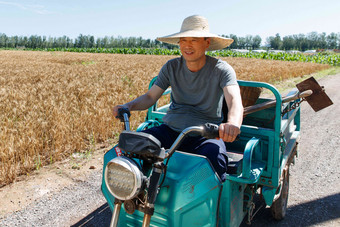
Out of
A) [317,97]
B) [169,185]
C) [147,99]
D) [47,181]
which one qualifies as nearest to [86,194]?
[47,181]

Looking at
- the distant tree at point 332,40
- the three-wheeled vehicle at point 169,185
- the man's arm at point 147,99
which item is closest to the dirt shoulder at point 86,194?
the three-wheeled vehicle at point 169,185

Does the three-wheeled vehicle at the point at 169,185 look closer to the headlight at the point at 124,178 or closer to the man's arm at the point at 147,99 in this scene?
the headlight at the point at 124,178

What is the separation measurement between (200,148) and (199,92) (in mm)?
579

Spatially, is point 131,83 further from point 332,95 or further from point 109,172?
point 109,172

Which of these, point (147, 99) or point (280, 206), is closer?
point (147, 99)

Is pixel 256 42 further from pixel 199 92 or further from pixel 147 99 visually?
pixel 199 92

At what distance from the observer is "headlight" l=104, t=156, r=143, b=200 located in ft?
5.54

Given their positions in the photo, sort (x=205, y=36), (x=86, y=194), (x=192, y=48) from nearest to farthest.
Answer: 1. (x=205, y=36)
2. (x=192, y=48)
3. (x=86, y=194)

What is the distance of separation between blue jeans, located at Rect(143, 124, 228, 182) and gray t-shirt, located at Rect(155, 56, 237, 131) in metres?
0.09

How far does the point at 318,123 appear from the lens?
23.1 feet

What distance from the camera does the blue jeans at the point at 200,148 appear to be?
219cm

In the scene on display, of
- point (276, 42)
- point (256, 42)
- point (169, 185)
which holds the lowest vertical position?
point (169, 185)

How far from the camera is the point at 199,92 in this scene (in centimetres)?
272

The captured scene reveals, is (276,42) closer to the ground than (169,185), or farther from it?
farther from it
